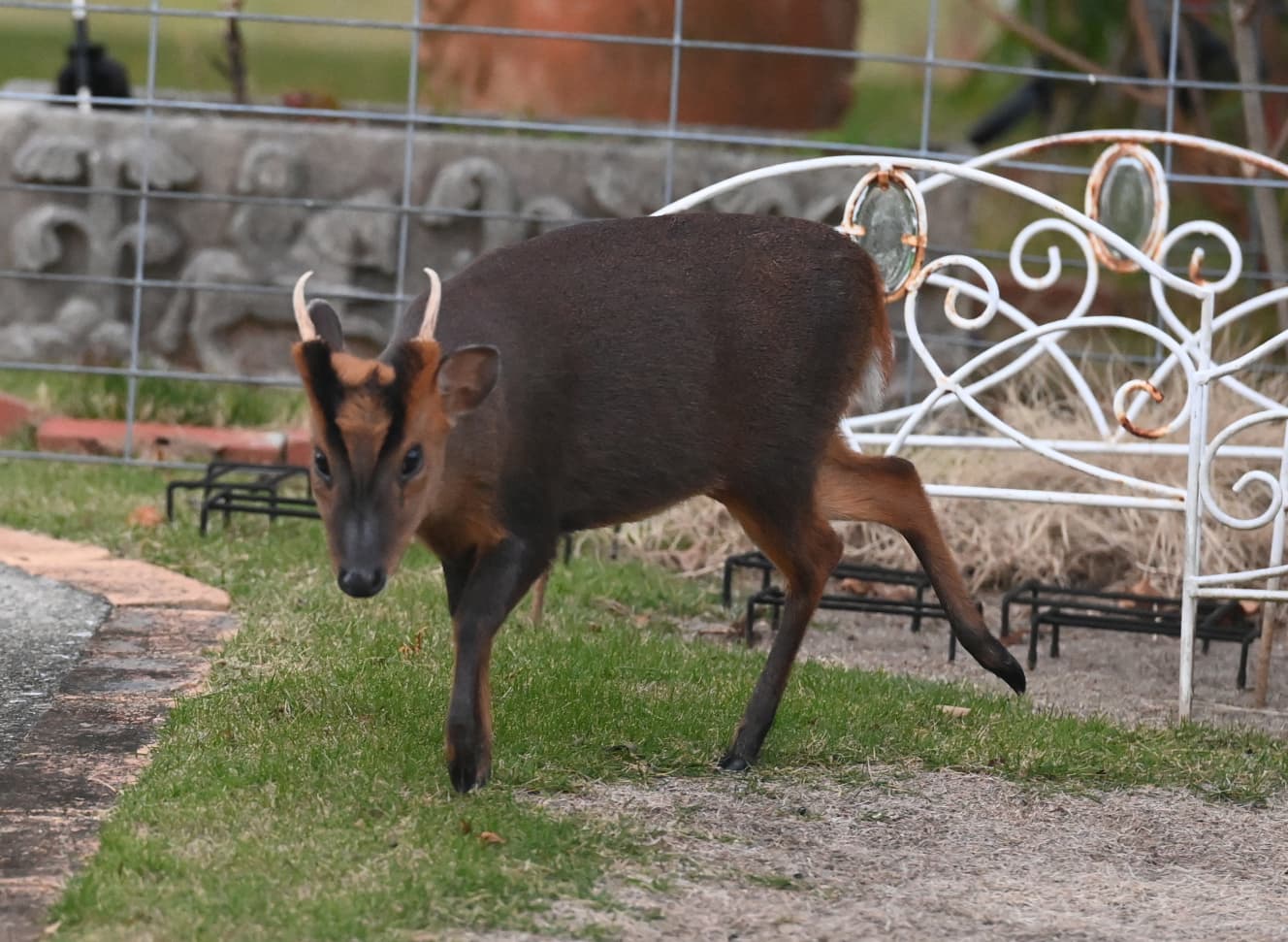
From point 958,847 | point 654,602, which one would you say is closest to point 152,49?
point 654,602

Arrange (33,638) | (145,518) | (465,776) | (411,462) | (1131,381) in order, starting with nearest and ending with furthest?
(411,462), (465,776), (33,638), (1131,381), (145,518)

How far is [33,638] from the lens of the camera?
5.27 meters

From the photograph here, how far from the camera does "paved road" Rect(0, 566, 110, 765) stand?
4.58 m

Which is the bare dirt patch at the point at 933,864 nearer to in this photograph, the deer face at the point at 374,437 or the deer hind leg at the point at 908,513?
the deer hind leg at the point at 908,513

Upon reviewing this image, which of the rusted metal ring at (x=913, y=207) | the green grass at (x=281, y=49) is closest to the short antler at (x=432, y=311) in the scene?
the rusted metal ring at (x=913, y=207)

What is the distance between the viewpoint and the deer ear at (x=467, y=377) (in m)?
3.93

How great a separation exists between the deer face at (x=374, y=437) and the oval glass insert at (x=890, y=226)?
2.29m

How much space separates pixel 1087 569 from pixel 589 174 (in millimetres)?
3280

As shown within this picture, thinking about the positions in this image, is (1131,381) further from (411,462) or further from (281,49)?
(281,49)

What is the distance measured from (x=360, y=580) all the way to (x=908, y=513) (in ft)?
5.45

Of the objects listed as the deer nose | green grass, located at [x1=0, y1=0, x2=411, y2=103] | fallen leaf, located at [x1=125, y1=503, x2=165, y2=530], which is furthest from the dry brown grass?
green grass, located at [x1=0, y1=0, x2=411, y2=103]

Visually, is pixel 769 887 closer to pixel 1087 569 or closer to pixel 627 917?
pixel 627 917

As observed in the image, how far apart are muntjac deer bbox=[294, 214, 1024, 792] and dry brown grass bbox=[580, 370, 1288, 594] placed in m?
2.12

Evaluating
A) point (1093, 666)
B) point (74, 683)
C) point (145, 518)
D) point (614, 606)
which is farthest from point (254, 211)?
point (1093, 666)
